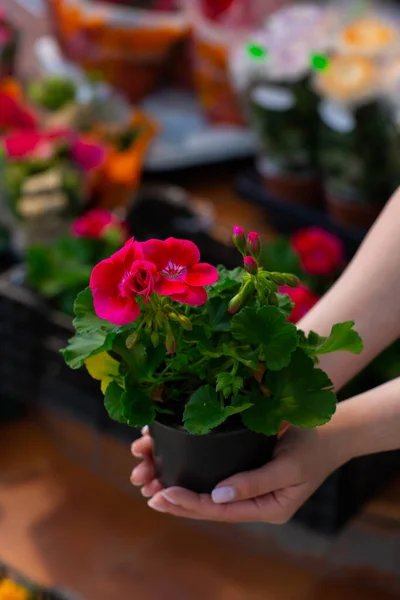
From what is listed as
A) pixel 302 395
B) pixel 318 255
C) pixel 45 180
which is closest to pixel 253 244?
pixel 302 395

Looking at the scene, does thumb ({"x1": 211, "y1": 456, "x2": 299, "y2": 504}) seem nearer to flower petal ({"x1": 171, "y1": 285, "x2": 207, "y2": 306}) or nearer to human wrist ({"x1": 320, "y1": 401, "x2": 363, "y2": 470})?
human wrist ({"x1": 320, "y1": 401, "x2": 363, "y2": 470})

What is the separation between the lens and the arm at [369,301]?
0.76 meters

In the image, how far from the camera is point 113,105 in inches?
58.6

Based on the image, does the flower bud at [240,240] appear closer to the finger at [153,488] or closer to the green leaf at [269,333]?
the green leaf at [269,333]

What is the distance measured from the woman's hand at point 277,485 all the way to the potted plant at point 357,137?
2.29 ft

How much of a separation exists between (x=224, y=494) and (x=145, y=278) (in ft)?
0.69

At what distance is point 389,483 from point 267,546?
160 millimetres

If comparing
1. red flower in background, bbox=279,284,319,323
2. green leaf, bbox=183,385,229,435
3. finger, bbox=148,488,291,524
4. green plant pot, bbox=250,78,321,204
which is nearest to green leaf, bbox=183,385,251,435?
green leaf, bbox=183,385,229,435

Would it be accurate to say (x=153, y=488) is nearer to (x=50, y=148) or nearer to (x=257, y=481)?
(x=257, y=481)

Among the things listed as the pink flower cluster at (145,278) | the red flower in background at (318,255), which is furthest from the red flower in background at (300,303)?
the pink flower cluster at (145,278)

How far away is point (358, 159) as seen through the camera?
135 centimetres

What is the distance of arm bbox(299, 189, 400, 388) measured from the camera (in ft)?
2.50

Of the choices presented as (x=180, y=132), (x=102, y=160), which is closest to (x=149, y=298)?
(x=102, y=160)

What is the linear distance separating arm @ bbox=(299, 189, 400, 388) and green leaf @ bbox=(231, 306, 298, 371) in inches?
6.0
